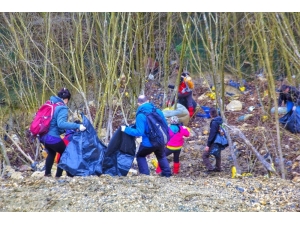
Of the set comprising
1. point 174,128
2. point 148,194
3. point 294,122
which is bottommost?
point 148,194

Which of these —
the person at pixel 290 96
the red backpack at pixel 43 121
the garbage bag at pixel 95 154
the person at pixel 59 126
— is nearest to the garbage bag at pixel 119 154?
the garbage bag at pixel 95 154

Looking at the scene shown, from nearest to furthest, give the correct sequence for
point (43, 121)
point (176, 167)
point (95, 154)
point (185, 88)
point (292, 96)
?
point (43, 121)
point (95, 154)
point (176, 167)
point (292, 96)
point (185, 88)

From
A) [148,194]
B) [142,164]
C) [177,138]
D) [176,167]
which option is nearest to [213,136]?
[177,138]

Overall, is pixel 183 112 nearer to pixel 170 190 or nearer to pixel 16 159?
pixel 16 159

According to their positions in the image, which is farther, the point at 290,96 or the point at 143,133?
the point at 290,96

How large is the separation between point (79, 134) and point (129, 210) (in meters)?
1.91

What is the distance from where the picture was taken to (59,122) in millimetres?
7125

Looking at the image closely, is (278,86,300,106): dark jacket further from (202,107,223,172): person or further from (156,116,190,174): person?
(156,116,190,174): person

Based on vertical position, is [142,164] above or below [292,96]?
below

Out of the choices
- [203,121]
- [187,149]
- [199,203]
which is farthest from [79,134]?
[203,121]

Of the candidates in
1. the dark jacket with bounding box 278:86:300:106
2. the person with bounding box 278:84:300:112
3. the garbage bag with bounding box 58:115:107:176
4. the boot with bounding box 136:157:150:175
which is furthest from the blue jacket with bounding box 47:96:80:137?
the dark jacket with bounding box 278:86:300:106

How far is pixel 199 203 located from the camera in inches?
239

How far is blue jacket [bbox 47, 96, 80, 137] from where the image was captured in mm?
7125

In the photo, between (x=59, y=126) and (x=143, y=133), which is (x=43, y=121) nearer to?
(x=59, y=126)
